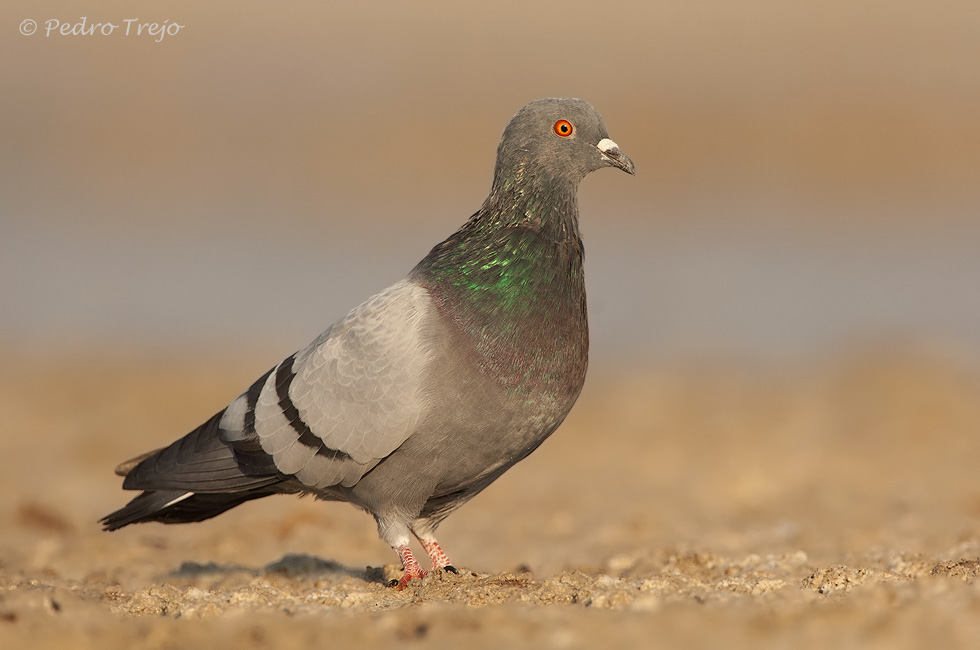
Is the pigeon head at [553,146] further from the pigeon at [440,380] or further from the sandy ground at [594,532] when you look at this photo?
the sandy ground at [594,532]

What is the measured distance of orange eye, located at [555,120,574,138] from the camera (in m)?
6.20

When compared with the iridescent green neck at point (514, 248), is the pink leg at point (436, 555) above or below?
below

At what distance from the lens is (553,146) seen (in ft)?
20.3

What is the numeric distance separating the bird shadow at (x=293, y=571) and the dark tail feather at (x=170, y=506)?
0.41m

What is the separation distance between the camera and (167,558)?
306 inches

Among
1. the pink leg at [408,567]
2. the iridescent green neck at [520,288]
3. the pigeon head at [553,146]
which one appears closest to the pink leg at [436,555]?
the pink leg at [408,567]

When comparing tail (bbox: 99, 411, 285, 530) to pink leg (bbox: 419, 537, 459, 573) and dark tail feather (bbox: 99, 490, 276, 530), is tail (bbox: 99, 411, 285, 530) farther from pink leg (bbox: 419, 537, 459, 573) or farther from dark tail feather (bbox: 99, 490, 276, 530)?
pink leg (bbox: 419, 537, 459, 573)

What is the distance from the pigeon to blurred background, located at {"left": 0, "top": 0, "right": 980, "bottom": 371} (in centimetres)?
819

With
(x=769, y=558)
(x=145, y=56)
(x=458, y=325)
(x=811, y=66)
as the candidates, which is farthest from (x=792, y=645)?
(x=145, y=56)

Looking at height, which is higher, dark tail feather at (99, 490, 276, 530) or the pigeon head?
the pigeon head

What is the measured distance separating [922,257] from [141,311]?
13317 mm

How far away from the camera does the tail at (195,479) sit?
6.27 meters

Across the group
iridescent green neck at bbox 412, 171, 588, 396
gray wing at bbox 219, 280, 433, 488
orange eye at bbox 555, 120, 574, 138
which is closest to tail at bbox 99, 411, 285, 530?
gray wing at bbox 219, 280, 433, 488

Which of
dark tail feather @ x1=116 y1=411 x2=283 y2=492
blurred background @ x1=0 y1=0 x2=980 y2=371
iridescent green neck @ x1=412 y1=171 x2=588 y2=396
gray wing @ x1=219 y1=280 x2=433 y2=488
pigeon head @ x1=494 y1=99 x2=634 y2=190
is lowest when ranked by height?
dark tail feather @ x1=116 y1=411 x2=283 y2=492
